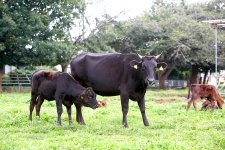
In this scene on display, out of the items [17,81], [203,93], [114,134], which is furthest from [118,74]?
[17,81]

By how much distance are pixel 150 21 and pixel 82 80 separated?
25613 mm

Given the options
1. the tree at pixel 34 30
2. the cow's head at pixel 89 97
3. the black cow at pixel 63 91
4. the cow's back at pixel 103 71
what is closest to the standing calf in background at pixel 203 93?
the cow's back at pixel 103 71

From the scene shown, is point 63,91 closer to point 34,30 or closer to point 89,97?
point 89,97

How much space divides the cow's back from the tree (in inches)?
630

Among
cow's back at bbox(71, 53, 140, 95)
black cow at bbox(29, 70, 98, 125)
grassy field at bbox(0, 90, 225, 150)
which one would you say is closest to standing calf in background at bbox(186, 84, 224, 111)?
grassy field at bbox(0, 90, 225, 150)

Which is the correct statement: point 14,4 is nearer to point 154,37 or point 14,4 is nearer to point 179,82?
point 154,37

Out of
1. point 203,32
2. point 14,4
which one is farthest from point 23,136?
point 203,32

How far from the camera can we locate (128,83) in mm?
11094

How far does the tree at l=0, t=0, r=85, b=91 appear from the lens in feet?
90.5

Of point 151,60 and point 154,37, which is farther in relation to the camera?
point 154,37

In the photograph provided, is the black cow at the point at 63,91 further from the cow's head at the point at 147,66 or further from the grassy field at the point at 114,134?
the cow's head at the point at 147,66

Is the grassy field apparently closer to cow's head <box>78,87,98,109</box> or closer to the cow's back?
cow's head <box>78,87,98,109</box>

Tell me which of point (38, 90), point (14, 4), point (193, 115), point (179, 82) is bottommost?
point (179, 82)

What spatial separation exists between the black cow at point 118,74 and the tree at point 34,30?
52.9ft
